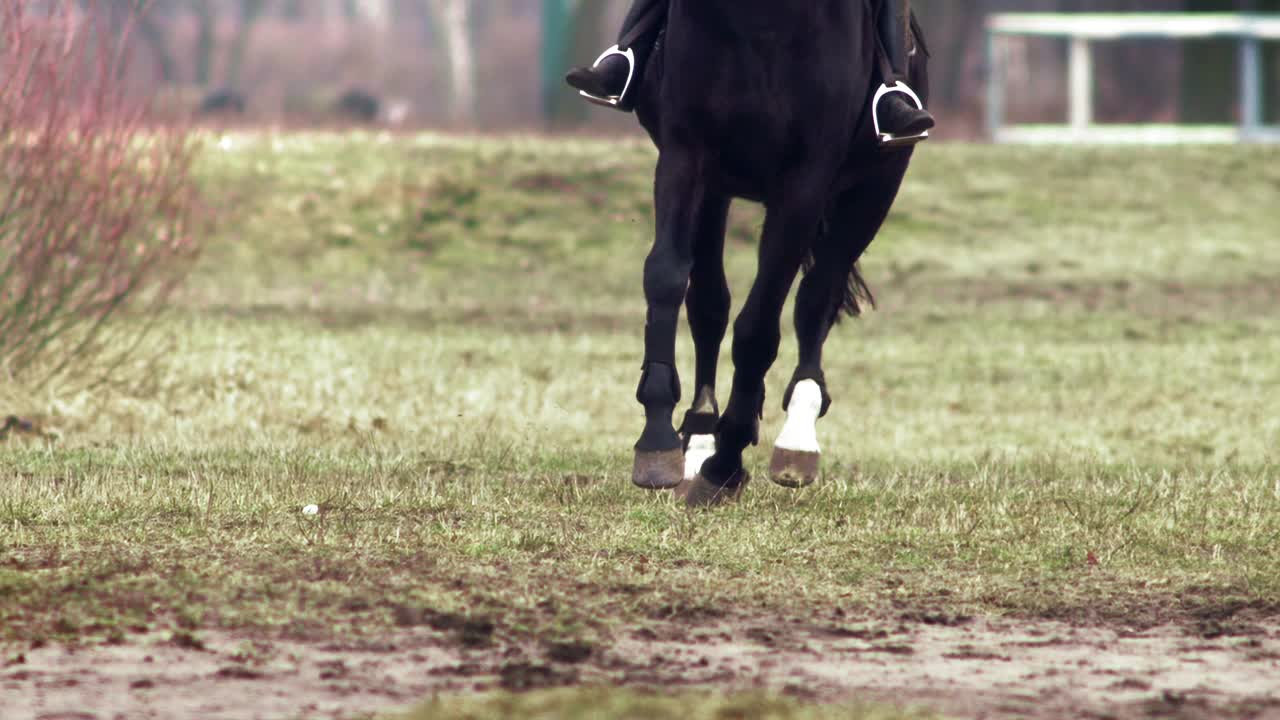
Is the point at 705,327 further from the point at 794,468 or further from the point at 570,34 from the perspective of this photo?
the point at 570,34

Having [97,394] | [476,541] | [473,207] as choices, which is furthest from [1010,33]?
[476,541]

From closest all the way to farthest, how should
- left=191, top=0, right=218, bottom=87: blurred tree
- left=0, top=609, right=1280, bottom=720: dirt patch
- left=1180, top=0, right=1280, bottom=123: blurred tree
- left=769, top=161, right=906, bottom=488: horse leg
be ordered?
left=0, top=609, right=1280, bottom=720: dirt patch → left=769, top=161, right=906, bottom=488: horse leg → left=1180, top=0, right=1280, bottom=123: blurred tree → left=191, top=0, right=218, bottom=87: blurred tree

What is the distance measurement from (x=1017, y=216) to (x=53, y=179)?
16291mm

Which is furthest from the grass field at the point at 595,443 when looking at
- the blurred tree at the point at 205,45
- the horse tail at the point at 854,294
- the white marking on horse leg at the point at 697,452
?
the blurred tree at the point at 205,45

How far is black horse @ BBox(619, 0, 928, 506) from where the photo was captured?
26.6 ft

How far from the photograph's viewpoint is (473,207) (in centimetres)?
2633

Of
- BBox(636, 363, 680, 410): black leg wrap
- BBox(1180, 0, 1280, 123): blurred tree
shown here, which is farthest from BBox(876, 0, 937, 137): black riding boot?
BBox(1180, 0, 1280, 123): blurred tree

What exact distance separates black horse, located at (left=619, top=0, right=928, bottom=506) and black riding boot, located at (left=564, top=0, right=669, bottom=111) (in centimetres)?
8

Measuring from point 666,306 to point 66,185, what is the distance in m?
5.85

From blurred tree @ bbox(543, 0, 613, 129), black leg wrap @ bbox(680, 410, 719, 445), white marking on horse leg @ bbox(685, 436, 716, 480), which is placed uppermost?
blurred tree @ bbox(543, 0, 613, 129)

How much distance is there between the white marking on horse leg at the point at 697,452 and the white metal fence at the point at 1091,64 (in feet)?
88.1

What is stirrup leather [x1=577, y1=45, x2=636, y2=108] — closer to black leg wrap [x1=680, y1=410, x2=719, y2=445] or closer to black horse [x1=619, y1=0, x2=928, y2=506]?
black horse [x1=619, y1=0, x2=928, y2=506]

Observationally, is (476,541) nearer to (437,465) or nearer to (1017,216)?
(437,465)

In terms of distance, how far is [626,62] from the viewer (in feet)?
27.8
